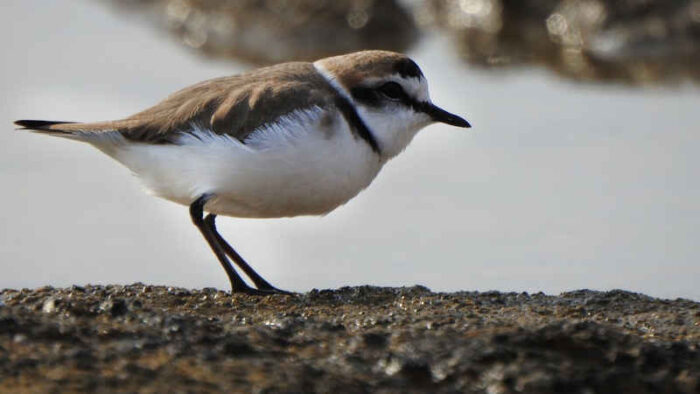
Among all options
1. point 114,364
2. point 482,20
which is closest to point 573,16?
point 482,20

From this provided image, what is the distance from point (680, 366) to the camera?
15.4 feet

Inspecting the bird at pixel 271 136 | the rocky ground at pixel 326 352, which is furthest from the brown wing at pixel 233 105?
the rocky ground at pixel 326 352

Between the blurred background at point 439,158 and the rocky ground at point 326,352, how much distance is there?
320 cm

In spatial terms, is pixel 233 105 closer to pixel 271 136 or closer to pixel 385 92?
pixel 271 136

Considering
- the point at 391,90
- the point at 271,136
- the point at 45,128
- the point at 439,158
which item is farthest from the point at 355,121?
the point at 439,158

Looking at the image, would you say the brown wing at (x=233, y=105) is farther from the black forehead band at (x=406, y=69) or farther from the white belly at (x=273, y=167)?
the black forehead band at (x=406, y=69)

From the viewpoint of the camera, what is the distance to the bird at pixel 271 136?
6.20 meters

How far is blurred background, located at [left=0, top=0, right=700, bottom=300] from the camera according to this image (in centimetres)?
864

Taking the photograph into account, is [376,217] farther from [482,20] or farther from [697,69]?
[482,20]

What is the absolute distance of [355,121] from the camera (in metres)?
6.55

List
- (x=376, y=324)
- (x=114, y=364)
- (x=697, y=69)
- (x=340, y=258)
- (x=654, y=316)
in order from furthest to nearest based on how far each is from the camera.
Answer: (x=697, y=69), (x=340, y=258), (x=654, y=316), (x=376, y=324), (x=114, y=364)

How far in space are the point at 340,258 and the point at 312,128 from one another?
2.62 metres

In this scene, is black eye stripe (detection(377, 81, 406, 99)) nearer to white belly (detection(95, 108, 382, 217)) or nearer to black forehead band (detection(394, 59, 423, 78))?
black forehead band (detection(394, 59, 423, 78))

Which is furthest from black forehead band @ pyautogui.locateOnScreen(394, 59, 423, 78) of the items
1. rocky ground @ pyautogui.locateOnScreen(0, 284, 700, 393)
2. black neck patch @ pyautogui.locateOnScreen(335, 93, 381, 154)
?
rocky ground @ pyautogui.locateOnScreen(0, 284, 700, 393)
